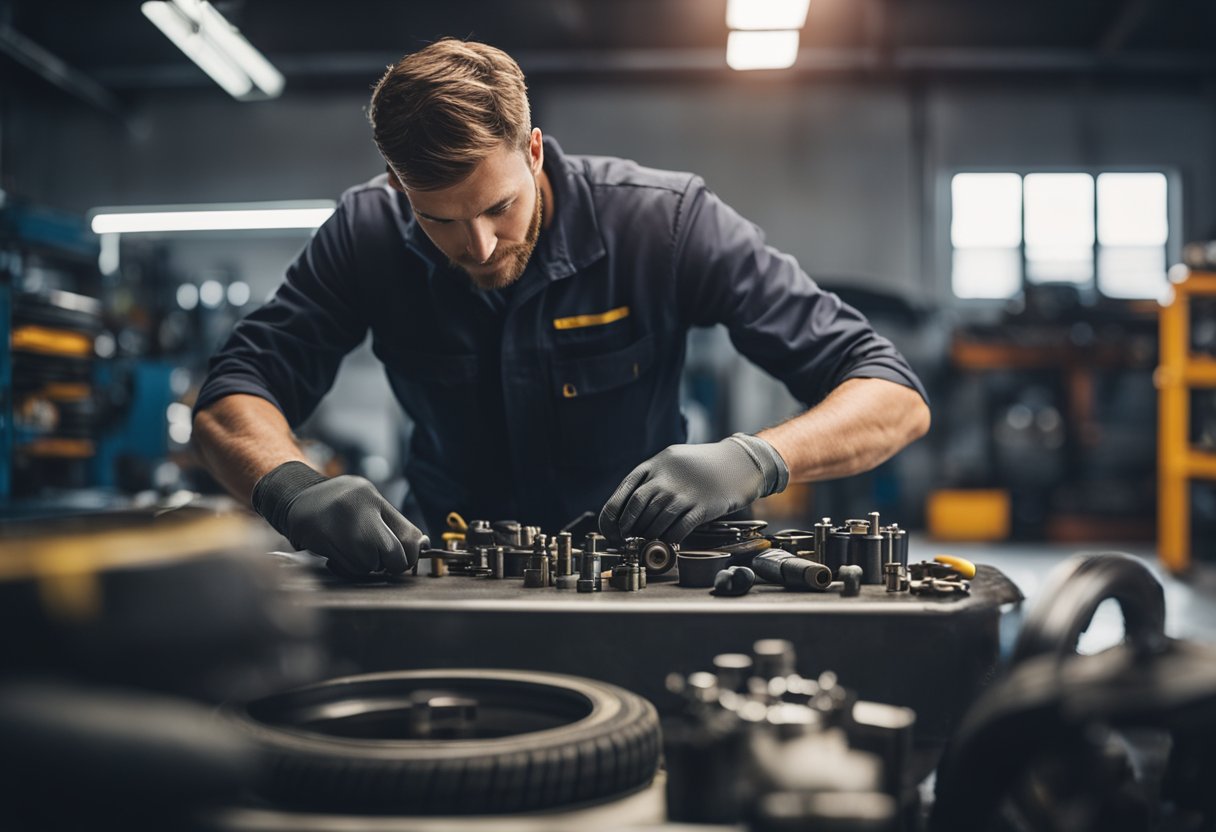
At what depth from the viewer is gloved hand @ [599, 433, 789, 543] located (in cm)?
111

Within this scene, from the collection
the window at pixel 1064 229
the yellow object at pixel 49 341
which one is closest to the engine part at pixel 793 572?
the yellow object at pixel 49 341

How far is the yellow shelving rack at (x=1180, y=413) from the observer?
4.98m

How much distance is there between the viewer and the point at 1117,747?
611 mm

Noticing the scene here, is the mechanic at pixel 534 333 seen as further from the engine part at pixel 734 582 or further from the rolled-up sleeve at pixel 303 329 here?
the engine part at pixel 734 582

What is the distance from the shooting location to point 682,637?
30.3 inches

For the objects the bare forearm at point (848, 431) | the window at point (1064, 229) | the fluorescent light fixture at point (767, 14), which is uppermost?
the fluorescent light fixture at point (767, 14)

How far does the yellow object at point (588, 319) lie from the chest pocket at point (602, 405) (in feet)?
0.17

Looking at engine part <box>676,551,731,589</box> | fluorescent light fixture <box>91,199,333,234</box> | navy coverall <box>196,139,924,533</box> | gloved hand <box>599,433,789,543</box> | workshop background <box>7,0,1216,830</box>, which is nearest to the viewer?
engine part <box>676,551,731,589</box>

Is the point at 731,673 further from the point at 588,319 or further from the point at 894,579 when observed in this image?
the point at 588,319

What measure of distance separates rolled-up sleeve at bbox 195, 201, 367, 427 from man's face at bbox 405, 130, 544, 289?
250 mm

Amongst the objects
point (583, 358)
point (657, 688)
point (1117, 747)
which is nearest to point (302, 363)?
point (583, 358)

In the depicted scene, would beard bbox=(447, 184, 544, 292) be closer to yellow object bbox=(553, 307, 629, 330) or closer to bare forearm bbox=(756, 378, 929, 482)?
yellow object bbox=(553, 307, 629, 330)

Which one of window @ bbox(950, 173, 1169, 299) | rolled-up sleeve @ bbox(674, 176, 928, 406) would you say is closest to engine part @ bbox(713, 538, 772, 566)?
rolled-up sleeve @ bbox(674, 176, 928, 406)

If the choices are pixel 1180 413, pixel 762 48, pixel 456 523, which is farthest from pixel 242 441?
pixel 1180 413
